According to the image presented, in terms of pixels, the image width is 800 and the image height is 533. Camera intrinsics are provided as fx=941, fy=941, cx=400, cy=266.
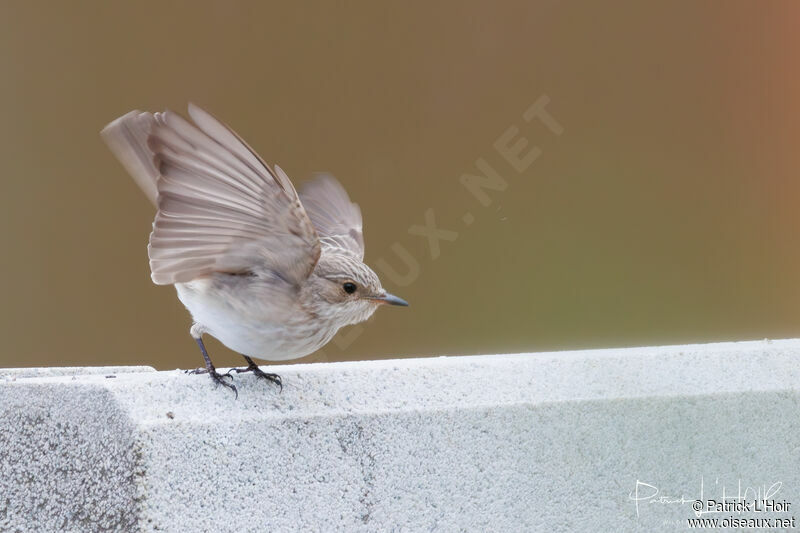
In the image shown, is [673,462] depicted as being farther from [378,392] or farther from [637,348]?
[378,392]

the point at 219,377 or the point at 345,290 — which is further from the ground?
the point at 345,290

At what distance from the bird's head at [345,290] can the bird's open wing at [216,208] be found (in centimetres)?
8

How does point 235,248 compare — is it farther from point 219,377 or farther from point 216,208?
point 219,377

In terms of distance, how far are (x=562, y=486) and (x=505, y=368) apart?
0.29 metres

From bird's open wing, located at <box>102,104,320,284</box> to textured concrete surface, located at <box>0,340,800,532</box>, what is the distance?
0.81 feet

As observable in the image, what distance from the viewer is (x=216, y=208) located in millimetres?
1902

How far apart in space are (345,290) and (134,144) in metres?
0.59

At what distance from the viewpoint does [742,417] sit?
79.2 inches

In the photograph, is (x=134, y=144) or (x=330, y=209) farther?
(x=330, y=209)

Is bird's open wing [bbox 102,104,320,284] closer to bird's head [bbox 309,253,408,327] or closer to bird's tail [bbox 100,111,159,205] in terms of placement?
bird's head [bbox 309,253,408,327]

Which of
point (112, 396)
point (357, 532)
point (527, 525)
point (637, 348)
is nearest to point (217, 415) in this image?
point (112, 396)

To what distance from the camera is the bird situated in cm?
185
